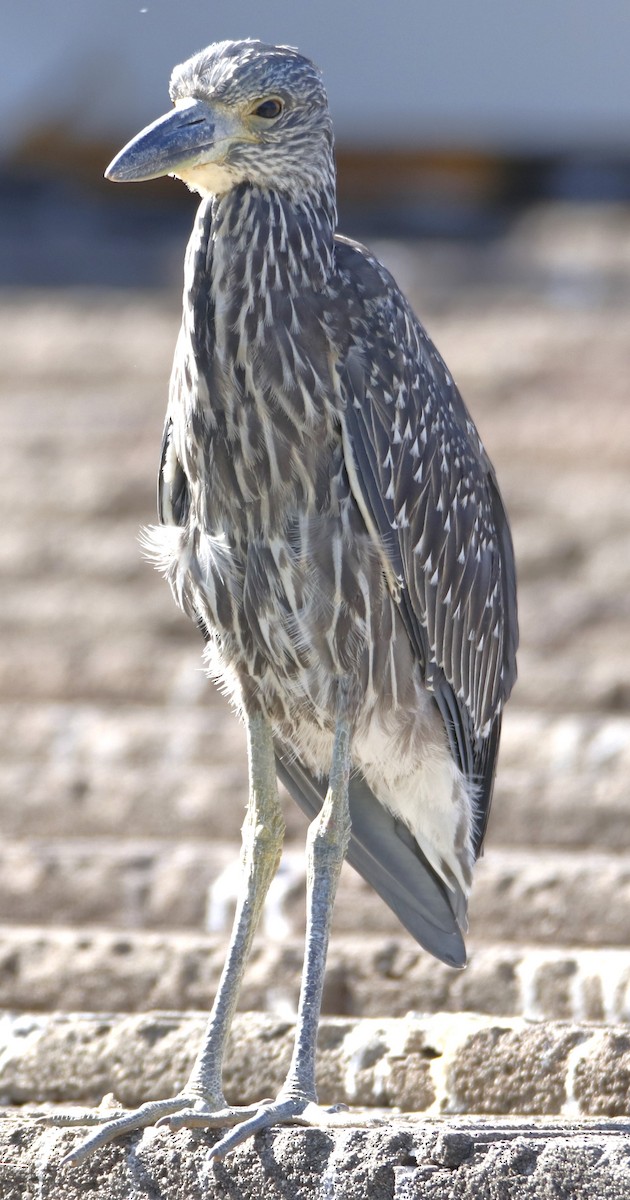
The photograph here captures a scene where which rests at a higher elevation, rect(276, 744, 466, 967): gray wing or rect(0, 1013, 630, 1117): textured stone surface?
rect(276, 744, 466, 967): gray wing

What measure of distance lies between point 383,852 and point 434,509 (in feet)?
2.90

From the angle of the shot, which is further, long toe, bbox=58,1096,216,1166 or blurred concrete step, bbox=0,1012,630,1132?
blurred concrete step, bbox=0,1012,630,1132

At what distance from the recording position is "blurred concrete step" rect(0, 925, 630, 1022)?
161 inches

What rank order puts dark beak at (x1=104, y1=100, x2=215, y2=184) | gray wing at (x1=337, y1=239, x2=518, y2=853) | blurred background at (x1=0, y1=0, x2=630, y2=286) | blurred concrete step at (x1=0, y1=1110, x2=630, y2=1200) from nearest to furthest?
1. blurred concrete step at (x1=0, y1=1110, x2=630, y2=1200)
2. dark beak at (x1=104, y1=100, x2=215, y2=184)
3. gray wing at (x1=337, y1=239, x2=518, y2=853)
4. blurred background at (x1=0, y1=0, x2=630, y2=286)

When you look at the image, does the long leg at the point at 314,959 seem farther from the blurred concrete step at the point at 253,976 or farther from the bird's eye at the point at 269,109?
the bird's eye at the point at 269,109

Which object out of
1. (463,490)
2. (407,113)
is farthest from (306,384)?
(407,113)

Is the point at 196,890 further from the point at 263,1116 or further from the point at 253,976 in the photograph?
the point at 263,1116

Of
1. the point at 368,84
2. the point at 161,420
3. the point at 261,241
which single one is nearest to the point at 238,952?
the point at 261,241

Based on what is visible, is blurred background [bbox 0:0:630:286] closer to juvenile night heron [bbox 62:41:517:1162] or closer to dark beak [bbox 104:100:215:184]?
juvenile night heron [bbox 62:41:517:1162]

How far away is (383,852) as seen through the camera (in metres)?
4.18

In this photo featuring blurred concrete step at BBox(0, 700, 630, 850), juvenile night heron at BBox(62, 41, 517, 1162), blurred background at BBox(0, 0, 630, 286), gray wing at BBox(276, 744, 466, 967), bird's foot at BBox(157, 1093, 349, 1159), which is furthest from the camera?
blurred background at BBox(0, 0, 630, 286)

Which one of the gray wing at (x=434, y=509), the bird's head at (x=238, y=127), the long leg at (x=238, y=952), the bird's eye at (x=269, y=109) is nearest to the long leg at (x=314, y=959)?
the long leg at (x=238, y=952)

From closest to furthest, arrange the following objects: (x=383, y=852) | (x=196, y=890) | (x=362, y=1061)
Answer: (x=362, y=1061), (x=383, y=852), (x=196, y=890)

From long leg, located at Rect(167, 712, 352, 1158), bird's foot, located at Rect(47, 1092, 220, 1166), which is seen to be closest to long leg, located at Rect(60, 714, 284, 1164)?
bird's foot, located at Rect(47, 1092, 220, 1166)
